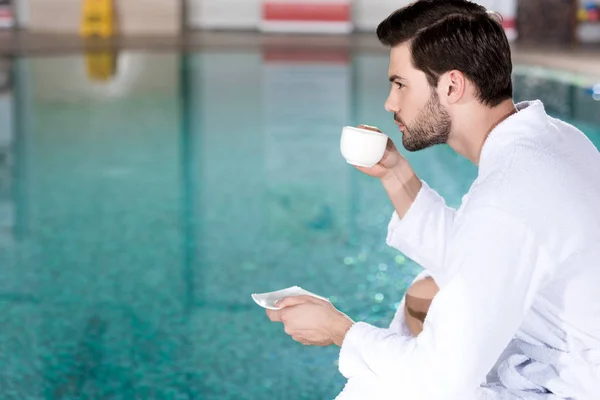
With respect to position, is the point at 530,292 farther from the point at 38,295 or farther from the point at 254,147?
the point at 254,147

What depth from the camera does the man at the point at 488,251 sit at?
1.21 m

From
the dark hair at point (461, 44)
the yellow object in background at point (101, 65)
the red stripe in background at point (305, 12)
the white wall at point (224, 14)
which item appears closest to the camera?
the dark hair at point (461, 44)

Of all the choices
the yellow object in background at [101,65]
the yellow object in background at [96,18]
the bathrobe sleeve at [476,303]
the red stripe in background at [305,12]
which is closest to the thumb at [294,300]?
the bathrobe sleeve at [476,303]

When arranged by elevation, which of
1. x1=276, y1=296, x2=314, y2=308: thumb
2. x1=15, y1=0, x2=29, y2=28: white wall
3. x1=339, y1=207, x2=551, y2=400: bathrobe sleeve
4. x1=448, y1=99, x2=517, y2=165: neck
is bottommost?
x1=15, y1=0, x2=29, y2=28: white wall

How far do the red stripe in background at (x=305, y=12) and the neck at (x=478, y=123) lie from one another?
1311 cm

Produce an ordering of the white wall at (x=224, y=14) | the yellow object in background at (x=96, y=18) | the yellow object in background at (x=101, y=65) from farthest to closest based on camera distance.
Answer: the white wall at (x=224, y=14), the yellow object in background at (x=96, y=18), the yellow object in background at (x=101, y=65)

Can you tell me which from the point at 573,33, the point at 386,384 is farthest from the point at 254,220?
the point at 573,33

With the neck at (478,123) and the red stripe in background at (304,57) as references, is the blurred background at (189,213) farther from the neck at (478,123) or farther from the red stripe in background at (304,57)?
the neck at (478,123)

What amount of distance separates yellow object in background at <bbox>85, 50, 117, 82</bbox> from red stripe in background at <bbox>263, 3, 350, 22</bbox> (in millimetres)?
3666

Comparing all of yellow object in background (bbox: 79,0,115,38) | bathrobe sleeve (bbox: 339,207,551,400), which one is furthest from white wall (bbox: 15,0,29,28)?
bathrobe sleeve (bbox: 339,207,551,400)

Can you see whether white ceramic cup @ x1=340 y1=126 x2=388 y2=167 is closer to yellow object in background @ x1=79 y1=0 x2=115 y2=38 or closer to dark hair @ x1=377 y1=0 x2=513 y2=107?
dark hair @ x1=377 y1=0 x2=513 y2=107

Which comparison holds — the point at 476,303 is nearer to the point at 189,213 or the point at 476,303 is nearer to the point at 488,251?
the point at 488,251

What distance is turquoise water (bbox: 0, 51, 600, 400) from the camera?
256 centimetres

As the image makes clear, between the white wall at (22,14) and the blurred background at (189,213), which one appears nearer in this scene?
the blurred background at (189,213)
